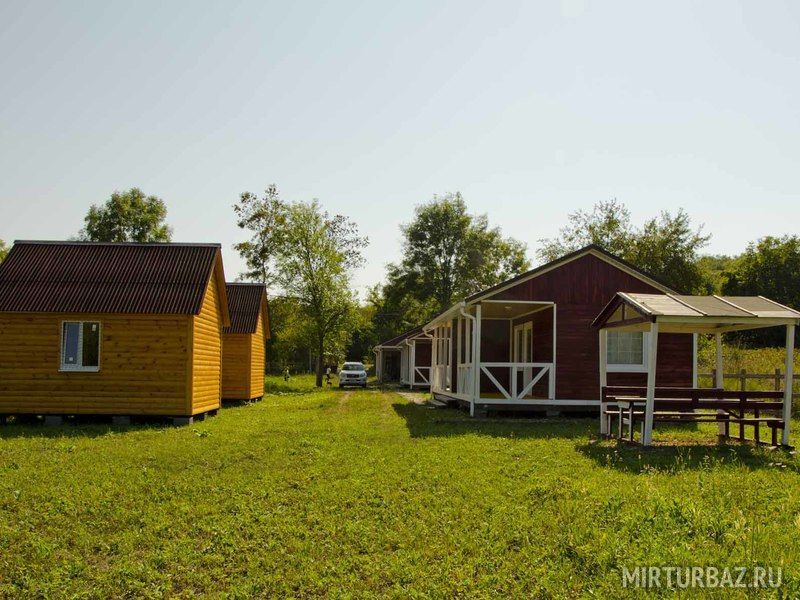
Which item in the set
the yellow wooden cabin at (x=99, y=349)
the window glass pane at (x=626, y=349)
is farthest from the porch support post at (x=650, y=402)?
the yellow wooden cabin at (x=99, y=349)

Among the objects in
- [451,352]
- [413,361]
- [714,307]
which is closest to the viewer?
[714,307]

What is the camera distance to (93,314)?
17.5 m

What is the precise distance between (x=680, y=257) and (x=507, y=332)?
29.7 meters

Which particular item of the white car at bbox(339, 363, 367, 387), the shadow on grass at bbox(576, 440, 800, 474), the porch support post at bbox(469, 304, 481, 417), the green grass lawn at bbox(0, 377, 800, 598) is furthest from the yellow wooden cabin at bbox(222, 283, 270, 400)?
the shadow on grass at bbox(576, 440, 800, 474)

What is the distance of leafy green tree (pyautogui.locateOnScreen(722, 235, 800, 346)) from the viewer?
52.5 metres

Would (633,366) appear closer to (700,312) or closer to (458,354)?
(458,354)

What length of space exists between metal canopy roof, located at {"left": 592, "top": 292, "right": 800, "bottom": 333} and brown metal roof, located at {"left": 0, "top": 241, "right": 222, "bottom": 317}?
1046cm

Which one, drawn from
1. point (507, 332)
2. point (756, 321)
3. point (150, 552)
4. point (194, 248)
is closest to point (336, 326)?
point (507, 332)

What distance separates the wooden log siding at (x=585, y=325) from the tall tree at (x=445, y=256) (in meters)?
43.1

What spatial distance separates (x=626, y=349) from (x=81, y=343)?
14338mm

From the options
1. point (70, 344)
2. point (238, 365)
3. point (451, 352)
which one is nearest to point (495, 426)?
point (451, 352)

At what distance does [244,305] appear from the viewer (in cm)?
2791

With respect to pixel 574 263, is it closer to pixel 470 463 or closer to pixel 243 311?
pixel 470 463
